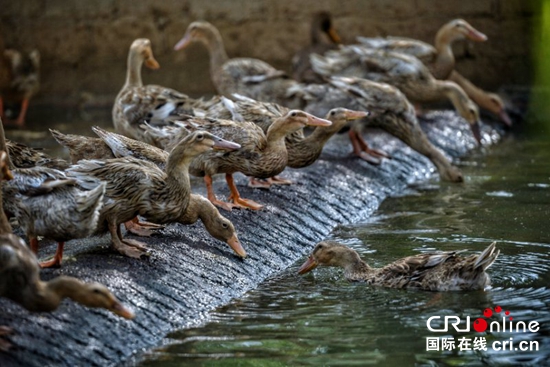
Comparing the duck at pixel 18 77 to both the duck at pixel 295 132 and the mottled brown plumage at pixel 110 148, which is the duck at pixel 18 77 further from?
the mottled brown plumage at pixel 110 148

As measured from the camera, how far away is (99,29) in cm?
1752

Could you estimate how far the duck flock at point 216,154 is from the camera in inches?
265

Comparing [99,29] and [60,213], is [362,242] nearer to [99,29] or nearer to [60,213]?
[60,213]

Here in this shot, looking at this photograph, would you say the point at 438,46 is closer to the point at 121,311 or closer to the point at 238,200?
the point at 238,200

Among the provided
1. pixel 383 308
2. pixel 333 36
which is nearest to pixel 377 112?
pixel 333 36

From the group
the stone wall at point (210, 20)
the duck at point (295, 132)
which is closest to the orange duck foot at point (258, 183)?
the duck at point (295, 132)

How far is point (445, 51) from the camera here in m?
15.1

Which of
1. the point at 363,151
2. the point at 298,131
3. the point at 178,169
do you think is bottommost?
the point at 363,151

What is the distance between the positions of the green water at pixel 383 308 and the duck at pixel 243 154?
0.84m

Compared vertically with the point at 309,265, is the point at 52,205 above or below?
above

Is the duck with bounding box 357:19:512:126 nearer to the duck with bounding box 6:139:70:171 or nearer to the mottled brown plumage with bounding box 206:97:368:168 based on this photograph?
the mottled brown plumage with bounding box 206:97:368:168

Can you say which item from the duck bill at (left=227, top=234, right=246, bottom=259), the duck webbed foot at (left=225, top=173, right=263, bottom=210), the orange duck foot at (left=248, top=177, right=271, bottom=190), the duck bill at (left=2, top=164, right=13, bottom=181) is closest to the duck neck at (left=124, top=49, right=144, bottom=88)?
the orange duck foot at (left=248, top=177, right=271, bottom=190)

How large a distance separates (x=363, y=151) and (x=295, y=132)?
7.32ft

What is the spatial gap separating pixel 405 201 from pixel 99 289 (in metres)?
5.53
